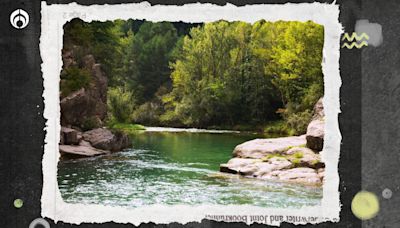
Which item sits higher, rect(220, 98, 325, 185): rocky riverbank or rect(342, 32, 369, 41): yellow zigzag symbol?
rect(342, 32, 369, 41): yellow zigzag symbol

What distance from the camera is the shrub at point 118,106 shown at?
41.1 ft

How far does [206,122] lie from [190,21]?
11.8 metres

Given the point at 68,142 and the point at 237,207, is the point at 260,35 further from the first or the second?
the point at 237,207

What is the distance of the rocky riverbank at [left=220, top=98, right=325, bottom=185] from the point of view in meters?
5.86

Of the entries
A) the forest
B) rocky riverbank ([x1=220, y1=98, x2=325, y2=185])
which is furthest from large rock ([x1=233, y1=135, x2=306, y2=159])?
the forest

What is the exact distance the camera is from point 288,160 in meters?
6.42

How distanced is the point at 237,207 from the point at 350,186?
987 mm

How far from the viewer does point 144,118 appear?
17.6 metres

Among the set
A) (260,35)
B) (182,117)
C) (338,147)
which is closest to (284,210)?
(338,147)

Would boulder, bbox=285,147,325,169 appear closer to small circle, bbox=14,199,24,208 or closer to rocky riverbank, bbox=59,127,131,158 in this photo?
rocky riverbank, bbox=59,127,131,158

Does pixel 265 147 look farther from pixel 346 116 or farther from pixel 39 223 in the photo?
pixel 39 223

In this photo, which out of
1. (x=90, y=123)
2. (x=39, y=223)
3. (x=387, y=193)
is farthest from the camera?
(x=90, y=123)

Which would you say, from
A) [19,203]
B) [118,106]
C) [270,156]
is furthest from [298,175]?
[118,106]

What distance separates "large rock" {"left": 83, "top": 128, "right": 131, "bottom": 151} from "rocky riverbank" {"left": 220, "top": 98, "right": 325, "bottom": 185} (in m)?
2.93
